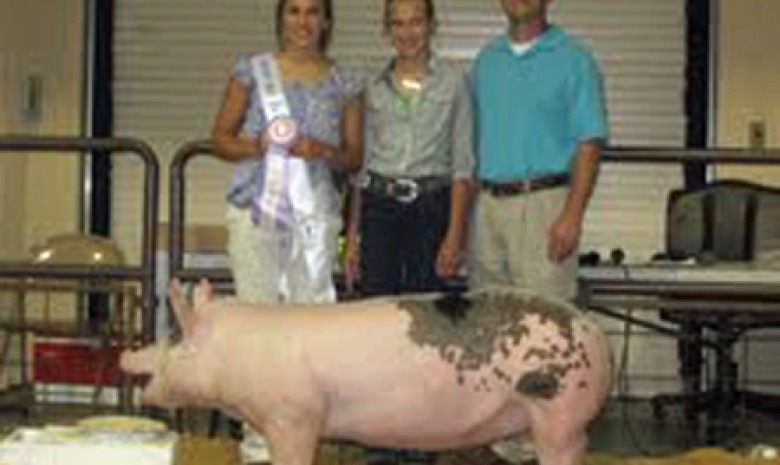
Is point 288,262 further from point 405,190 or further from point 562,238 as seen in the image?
point 562,238

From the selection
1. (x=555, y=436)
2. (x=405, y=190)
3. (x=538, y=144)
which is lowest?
(x=555, y=436)

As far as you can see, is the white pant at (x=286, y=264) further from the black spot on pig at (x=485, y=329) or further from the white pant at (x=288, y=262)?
the black spot on pig at (x=485, y=329)

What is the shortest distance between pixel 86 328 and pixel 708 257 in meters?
2.96

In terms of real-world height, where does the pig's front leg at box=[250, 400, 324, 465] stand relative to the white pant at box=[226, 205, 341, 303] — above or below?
below

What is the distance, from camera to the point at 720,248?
289 inches

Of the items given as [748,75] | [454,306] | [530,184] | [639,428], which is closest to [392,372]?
[454,306]

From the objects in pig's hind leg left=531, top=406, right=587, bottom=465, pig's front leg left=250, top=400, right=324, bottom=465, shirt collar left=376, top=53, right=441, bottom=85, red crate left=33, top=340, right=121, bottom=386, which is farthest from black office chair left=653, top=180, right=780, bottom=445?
pig's front leg left=250, top=400, right=324, bottom=465

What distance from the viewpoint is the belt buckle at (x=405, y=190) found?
3.62m

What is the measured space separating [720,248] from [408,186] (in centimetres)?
406

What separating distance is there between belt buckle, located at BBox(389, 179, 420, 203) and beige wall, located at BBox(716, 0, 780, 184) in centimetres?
527

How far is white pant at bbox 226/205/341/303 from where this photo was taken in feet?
11.7

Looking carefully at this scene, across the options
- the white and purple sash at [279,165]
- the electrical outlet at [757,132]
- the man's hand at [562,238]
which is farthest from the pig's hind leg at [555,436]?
the electrical outlet at [757,132]

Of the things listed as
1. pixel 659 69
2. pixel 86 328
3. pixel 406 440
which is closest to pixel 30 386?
pixel 86 328

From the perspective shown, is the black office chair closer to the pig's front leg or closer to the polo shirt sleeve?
the polo shirt sleeve
